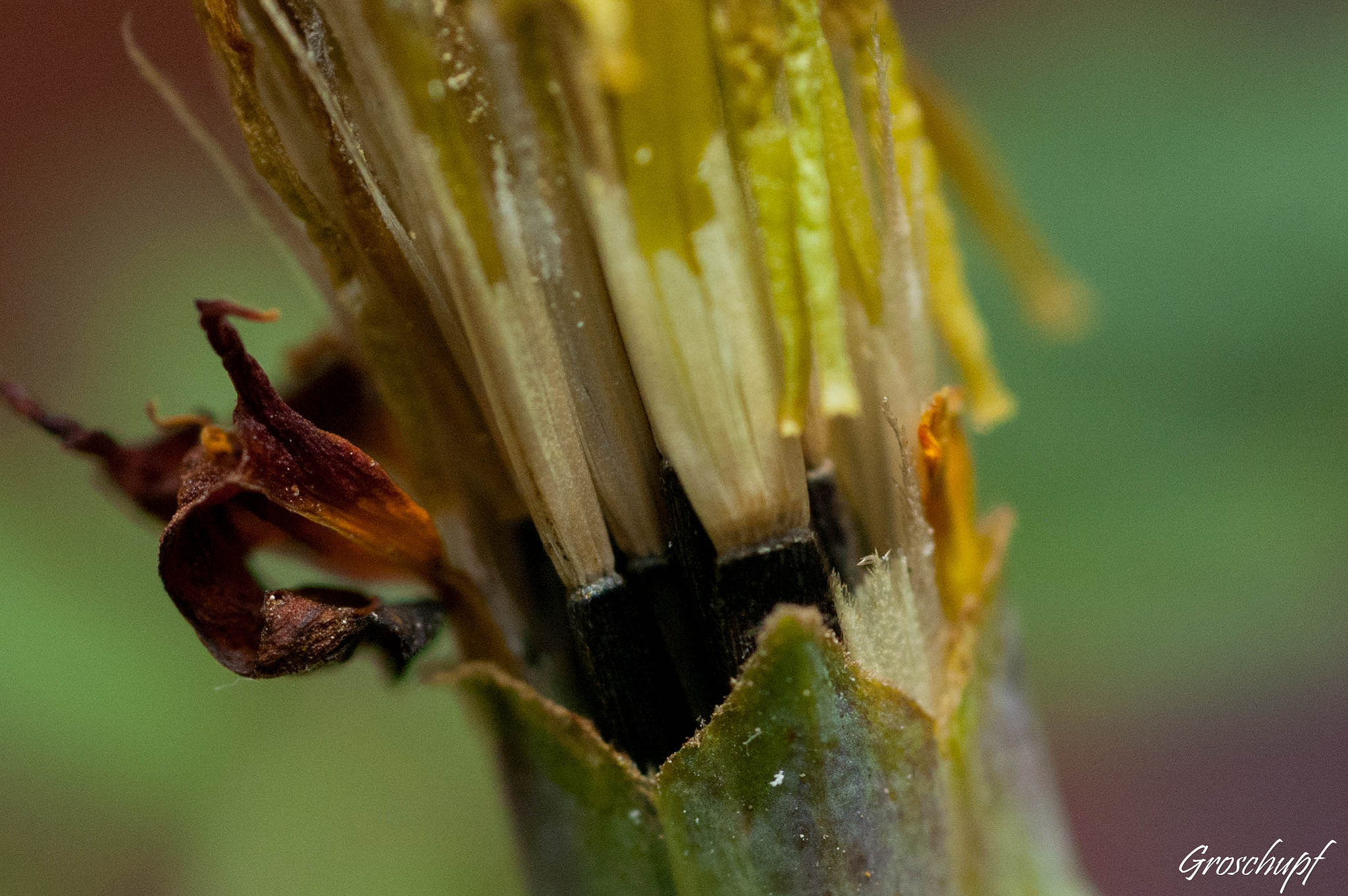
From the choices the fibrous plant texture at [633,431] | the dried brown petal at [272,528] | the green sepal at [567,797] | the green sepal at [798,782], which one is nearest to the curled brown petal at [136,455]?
the fibrous plant texture at [633,431]

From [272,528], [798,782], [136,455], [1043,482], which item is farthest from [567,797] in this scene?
[1043,482]

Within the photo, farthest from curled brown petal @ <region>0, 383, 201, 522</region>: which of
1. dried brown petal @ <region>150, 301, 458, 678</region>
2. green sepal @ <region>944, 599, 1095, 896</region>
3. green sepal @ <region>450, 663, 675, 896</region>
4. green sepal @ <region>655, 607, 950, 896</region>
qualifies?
green sepal @ <region>944, 599, 1095, 896</region>

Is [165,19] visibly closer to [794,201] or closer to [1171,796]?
[794,201]

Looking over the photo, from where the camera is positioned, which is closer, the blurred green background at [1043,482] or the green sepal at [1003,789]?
the green sepal at [1003,789]

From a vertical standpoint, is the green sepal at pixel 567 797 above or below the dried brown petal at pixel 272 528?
below

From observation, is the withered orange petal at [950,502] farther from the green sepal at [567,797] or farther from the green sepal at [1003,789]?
the green sepal at [567,797]

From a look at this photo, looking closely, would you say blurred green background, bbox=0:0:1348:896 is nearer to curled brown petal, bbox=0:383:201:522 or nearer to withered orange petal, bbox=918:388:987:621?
curled brown petal, bbox=0:383:201:522

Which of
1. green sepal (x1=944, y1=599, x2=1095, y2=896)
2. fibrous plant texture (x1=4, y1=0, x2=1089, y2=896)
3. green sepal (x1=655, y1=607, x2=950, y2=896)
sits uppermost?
fibrous plant texture (x1=4, y1=0, x2=1089, y2=896)
